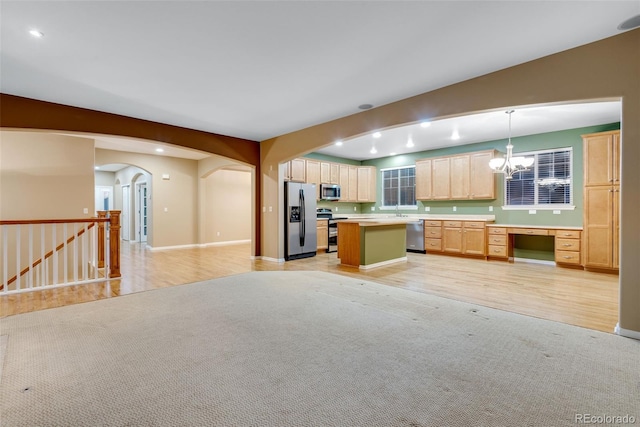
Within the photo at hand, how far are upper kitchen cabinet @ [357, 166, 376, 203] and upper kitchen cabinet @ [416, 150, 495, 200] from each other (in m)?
1.51

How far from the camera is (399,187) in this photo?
8.61 meters

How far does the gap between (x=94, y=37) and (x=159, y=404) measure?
3.08 meters

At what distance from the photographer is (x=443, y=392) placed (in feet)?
6.00

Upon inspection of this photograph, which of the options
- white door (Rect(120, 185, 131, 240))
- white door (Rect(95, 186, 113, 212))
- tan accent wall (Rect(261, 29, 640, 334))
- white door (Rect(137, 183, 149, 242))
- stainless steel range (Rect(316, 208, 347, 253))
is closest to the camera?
tan accent wall (Rect(261, 29, 640, 334))

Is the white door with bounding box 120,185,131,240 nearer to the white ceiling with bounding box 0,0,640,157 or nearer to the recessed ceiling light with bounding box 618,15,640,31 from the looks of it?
the white ceiling with bounding box 0,0,640,157

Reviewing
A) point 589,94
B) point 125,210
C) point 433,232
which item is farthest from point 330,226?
point 125,210

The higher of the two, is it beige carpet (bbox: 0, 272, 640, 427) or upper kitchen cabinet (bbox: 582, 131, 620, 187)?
upper kitchen cabinet (bbox: 582, 131, 620, 187)

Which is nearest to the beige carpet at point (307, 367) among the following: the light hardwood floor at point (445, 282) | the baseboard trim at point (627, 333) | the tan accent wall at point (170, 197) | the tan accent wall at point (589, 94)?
the baseboard trim at point (627, 333)

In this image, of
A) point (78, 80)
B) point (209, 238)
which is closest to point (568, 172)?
point (78, 80)

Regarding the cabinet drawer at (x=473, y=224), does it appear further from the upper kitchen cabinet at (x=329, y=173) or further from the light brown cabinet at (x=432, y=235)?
the upper kitchen cabinet at (x=329, y=173)

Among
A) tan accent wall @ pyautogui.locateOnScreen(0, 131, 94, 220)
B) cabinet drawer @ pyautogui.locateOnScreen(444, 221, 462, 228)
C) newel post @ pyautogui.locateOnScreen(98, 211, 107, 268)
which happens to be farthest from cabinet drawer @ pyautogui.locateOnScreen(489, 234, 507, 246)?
tan accent wall @ pyautogui.locateOnScreen(0, 131, 94, 220)

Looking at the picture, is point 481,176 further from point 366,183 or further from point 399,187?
point 366,183

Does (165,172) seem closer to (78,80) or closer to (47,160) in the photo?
(47,160)

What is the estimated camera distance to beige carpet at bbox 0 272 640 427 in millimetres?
1646
